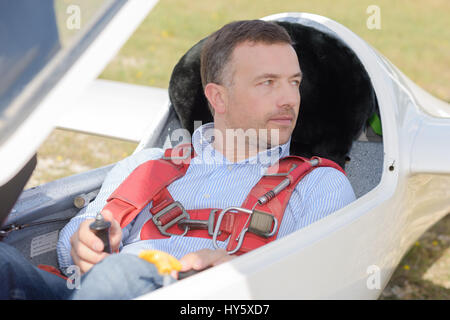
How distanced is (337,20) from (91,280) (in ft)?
25.1

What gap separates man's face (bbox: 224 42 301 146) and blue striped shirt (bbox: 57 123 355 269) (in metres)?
0.12

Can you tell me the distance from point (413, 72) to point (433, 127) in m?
4.86

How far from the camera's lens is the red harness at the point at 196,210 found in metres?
1.69

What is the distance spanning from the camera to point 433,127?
206 cm

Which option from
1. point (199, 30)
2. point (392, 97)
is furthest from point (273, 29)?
point (199, 30)

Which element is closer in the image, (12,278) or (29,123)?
(29,123)

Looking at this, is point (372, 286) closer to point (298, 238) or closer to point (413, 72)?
point (298, 238)

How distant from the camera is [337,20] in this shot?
8250 mm

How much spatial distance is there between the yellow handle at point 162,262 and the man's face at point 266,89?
753mm

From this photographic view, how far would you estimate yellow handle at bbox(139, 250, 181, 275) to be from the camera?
1.34 metres

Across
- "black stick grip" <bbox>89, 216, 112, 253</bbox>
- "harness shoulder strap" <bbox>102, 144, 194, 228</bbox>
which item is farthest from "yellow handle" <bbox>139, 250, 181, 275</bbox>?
"harness shoulder strap" <bbox>102, 144, 194, 228</bbox>

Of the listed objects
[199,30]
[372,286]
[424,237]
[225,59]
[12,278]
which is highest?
[199,30]

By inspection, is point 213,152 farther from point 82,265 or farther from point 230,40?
point 82,265

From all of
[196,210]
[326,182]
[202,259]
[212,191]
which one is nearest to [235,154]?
[212,191]
